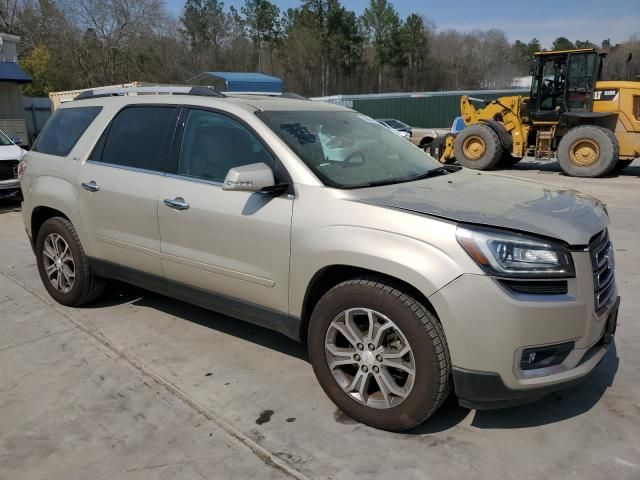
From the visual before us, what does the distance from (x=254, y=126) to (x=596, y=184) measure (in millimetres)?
10961

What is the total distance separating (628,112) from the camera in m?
13.1

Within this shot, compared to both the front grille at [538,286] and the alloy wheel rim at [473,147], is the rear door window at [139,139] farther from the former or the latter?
the alloy wheel rim at [473,147]

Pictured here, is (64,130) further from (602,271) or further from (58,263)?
(602,271)

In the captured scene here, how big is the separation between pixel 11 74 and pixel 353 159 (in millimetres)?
21545

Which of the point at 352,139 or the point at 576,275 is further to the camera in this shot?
the point at 352,139

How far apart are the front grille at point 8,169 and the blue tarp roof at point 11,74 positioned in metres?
13.2

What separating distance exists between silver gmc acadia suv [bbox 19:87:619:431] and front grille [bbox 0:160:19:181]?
5.97m

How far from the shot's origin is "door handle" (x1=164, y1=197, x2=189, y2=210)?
352cm

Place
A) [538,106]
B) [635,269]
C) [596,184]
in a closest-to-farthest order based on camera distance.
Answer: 1. [635,269]
2. [596,184]
3. [538,106]

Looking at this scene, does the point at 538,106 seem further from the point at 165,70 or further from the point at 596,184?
the point at 165,70

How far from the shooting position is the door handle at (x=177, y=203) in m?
3.52

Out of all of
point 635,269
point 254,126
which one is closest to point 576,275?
point 254,126

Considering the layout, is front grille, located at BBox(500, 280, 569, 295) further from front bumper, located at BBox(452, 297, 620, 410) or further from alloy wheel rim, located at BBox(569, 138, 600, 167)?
alloy wheel rim, located at BBox(569, 138, 600, 167)

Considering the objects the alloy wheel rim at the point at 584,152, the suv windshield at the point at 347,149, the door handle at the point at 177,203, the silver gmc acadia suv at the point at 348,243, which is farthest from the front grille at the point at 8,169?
the alloy wheel rim at the point at 584,152
